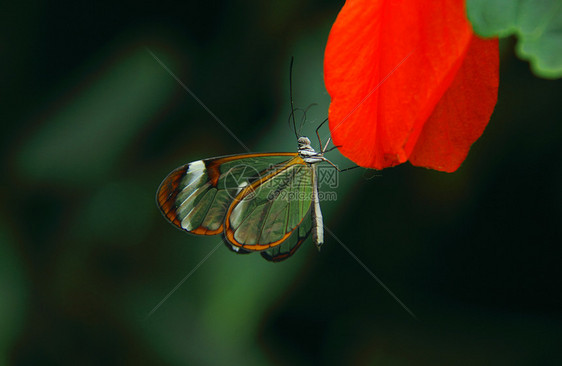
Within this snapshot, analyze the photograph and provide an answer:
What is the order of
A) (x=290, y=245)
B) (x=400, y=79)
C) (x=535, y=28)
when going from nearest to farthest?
(x=535, y=28), (x=400, y=79), (x=290, y=245)

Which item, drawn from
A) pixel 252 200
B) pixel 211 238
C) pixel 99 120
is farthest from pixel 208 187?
pixel 99 120

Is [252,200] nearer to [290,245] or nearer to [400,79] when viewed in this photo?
[290,245]

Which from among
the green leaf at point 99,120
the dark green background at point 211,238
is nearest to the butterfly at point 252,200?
the dark green background at point 211,238

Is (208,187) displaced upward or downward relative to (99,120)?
downward

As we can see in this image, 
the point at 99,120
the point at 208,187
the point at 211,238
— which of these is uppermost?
the point at 99,120

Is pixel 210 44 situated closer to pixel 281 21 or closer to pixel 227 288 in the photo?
pixel 281 21

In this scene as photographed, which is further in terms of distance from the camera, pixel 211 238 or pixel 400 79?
pixel 211 238

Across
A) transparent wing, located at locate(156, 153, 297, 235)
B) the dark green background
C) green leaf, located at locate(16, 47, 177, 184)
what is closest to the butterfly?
transparent wing, located at locate(156, 153, 297, 235)

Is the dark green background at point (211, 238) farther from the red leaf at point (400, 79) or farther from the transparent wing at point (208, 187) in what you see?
the red leaf at point (400, 79)
